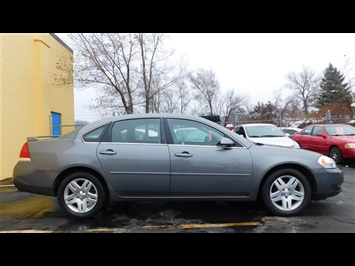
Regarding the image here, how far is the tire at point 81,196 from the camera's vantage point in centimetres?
384

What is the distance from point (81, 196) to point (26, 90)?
7.00 m

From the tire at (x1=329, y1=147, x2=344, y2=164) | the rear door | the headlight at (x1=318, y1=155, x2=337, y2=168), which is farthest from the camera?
the tire at (x1=329, y1=147, x2=344, y2=164)

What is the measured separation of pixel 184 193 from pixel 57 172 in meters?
1.95

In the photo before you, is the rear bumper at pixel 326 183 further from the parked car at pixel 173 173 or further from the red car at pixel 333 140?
the red car at pixel 333 140

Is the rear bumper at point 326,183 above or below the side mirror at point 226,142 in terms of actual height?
below

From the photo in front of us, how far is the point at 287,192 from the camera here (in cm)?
385

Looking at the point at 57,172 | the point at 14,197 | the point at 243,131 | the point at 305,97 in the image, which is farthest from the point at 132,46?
the point at 305,97

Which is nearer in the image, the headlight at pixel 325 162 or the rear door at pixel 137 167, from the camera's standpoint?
the rear door at pixel 137 167

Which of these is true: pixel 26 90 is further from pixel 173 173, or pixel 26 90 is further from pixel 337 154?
pixel 337 154

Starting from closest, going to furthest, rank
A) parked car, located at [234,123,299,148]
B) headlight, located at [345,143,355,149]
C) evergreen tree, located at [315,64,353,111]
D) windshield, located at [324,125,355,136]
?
parked car, located at [234,123,299,148] → headlight, located at [345,143,355,149] → windshield, located at [324,125,355,136] → evergreen tree, located at [315,64,353,111]

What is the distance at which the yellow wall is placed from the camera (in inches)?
305

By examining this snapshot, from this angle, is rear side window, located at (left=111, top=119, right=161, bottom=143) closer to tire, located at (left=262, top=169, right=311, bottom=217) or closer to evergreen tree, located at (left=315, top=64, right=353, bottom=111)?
tire, located at (left=262, top=169, right=311, bottom=217)

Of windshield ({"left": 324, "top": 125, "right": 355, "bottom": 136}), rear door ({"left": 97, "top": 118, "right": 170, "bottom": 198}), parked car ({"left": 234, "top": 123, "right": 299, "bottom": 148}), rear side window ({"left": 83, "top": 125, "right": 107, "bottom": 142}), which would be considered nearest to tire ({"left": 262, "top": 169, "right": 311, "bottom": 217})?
rear door ({"left": 97, "top": 118, "right": 170, "bottom": 198})

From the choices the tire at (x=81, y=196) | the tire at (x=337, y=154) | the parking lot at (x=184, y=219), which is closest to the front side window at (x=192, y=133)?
the parking lot at (x=184, y=219)
